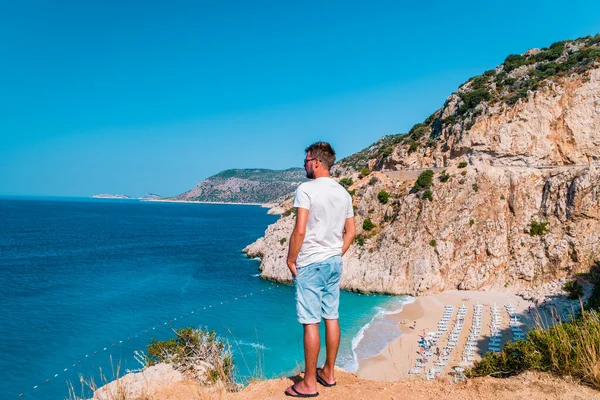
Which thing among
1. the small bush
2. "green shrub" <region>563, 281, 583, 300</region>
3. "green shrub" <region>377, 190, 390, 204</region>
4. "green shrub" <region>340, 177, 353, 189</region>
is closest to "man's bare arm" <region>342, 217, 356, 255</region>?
"green shrub" <region>563, 281, 583, 300</region>

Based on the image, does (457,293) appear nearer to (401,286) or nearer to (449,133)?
(401,286)

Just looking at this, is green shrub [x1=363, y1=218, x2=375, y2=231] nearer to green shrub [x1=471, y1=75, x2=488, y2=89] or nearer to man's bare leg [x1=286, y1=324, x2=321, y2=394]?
green shrub [x1=471, y1=75, x2=488, y2=89]

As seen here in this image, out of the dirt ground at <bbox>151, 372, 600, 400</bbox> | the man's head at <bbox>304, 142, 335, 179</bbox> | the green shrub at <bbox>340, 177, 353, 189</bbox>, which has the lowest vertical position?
the dirt ground at <bbox>151, 372, 600, 400</bbox>

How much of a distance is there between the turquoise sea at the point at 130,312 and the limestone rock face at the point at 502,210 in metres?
4.80

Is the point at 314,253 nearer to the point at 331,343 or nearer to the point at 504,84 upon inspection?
the point at 331,343

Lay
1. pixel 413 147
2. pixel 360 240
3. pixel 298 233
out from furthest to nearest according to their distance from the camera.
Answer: pixel 413 147 < pixel 360 240 < pixel 298 233

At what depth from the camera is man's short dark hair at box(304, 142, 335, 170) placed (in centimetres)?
471

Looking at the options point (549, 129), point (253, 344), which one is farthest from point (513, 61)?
point (253, 344)

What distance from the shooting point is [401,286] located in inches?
1388

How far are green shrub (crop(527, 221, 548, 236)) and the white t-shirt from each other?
36.0m

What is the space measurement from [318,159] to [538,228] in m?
36.2

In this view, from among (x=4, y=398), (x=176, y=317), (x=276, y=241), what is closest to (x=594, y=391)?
(x=4, y=398)

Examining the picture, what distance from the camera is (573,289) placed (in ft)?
92.8

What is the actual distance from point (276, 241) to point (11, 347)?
27.4m
